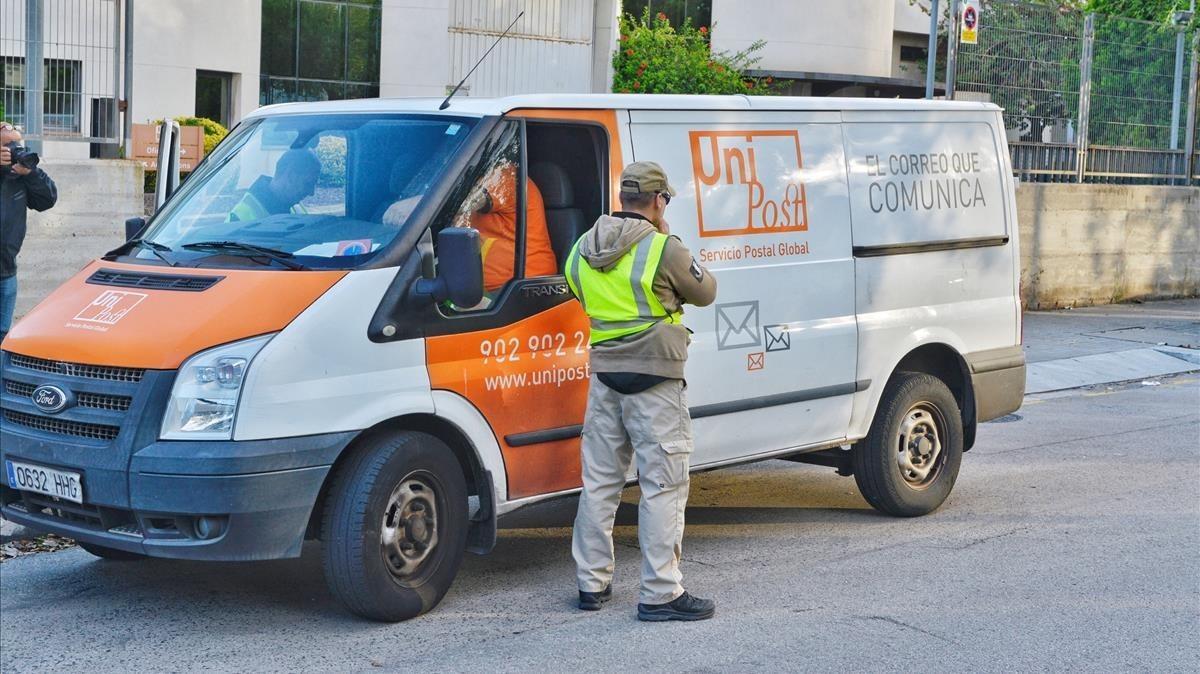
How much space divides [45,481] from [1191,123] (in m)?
16.8

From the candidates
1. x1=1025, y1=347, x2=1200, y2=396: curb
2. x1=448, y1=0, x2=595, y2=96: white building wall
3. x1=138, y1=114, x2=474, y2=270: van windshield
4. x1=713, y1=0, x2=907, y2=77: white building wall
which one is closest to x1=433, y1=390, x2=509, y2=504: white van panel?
x1=138, y1=114, x2=474, y2=270: van windshield

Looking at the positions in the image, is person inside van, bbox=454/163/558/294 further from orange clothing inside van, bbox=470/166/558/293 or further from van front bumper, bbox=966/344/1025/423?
van front bumper, bbox=966/344/1025/423

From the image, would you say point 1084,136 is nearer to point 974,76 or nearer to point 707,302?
point 974,76

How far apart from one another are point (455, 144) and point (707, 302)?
1206mm

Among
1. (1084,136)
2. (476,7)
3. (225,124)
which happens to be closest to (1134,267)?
(1084,136)

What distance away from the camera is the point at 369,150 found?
615 cm

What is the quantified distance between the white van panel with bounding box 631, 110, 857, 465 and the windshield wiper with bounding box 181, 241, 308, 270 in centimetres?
162

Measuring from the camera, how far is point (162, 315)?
5.49 meters

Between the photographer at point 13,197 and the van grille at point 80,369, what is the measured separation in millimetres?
3176

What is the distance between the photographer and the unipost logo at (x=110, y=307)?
18.4ft

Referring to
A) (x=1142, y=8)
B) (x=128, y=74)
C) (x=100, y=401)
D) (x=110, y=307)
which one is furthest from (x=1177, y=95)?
(x=100, y=401)

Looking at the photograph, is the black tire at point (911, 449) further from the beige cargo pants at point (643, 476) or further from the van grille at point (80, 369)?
the van grille at point (80, 369)

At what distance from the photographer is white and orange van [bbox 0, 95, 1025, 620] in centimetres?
538

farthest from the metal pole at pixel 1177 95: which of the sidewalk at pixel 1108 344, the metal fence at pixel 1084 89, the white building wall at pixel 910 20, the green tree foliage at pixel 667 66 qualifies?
the white building wall at pixel 910 20
